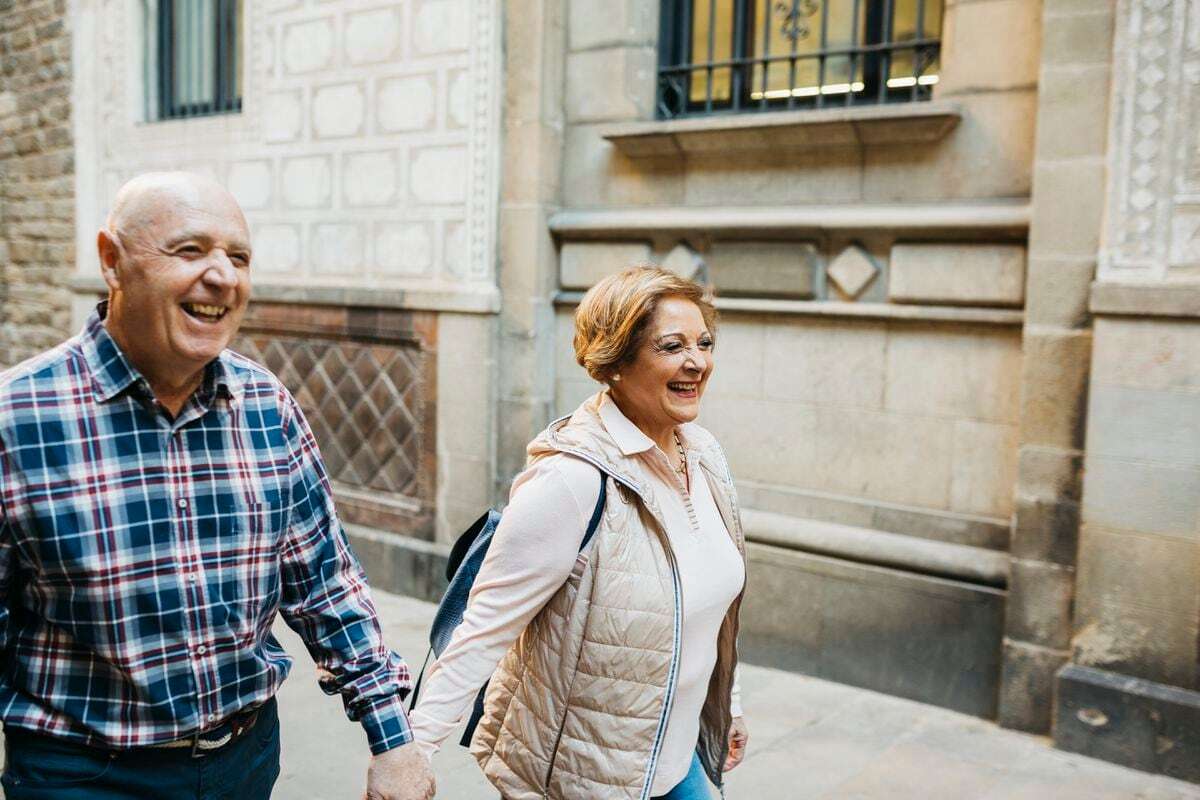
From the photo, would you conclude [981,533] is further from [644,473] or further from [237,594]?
[237,594]

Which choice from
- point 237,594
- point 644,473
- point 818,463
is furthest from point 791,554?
point 237,594

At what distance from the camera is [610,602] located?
7.57 ft

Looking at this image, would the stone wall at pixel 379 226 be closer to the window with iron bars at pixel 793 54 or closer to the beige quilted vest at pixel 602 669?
the window with iron bars at pixel 793 54

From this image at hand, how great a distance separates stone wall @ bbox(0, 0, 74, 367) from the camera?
9.46 meters

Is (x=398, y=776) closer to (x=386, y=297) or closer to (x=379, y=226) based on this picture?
(x=386, y=297)

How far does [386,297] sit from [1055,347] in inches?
162

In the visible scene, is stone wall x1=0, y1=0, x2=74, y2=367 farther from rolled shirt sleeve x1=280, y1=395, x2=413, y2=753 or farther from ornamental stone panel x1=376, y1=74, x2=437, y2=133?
rolled shirt sleeve x1=280, y1=395, x2=413, y2=753

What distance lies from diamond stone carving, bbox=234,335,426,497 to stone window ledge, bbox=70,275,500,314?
294mm

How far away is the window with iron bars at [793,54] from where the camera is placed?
5.44 m

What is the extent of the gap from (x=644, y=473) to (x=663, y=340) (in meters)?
0.32

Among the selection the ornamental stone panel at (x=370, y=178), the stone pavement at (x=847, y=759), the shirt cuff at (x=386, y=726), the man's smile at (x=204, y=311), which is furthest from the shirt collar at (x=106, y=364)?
the ornamental stone panel at (x=370, y=178)

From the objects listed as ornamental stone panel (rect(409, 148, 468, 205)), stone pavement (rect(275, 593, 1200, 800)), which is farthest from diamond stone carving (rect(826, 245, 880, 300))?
ornamental stone panel (rect(409, 148, 468, 205))

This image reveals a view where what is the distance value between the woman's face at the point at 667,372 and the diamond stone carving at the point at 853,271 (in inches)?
117

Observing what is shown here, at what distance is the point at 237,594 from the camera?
2047 millimetres
